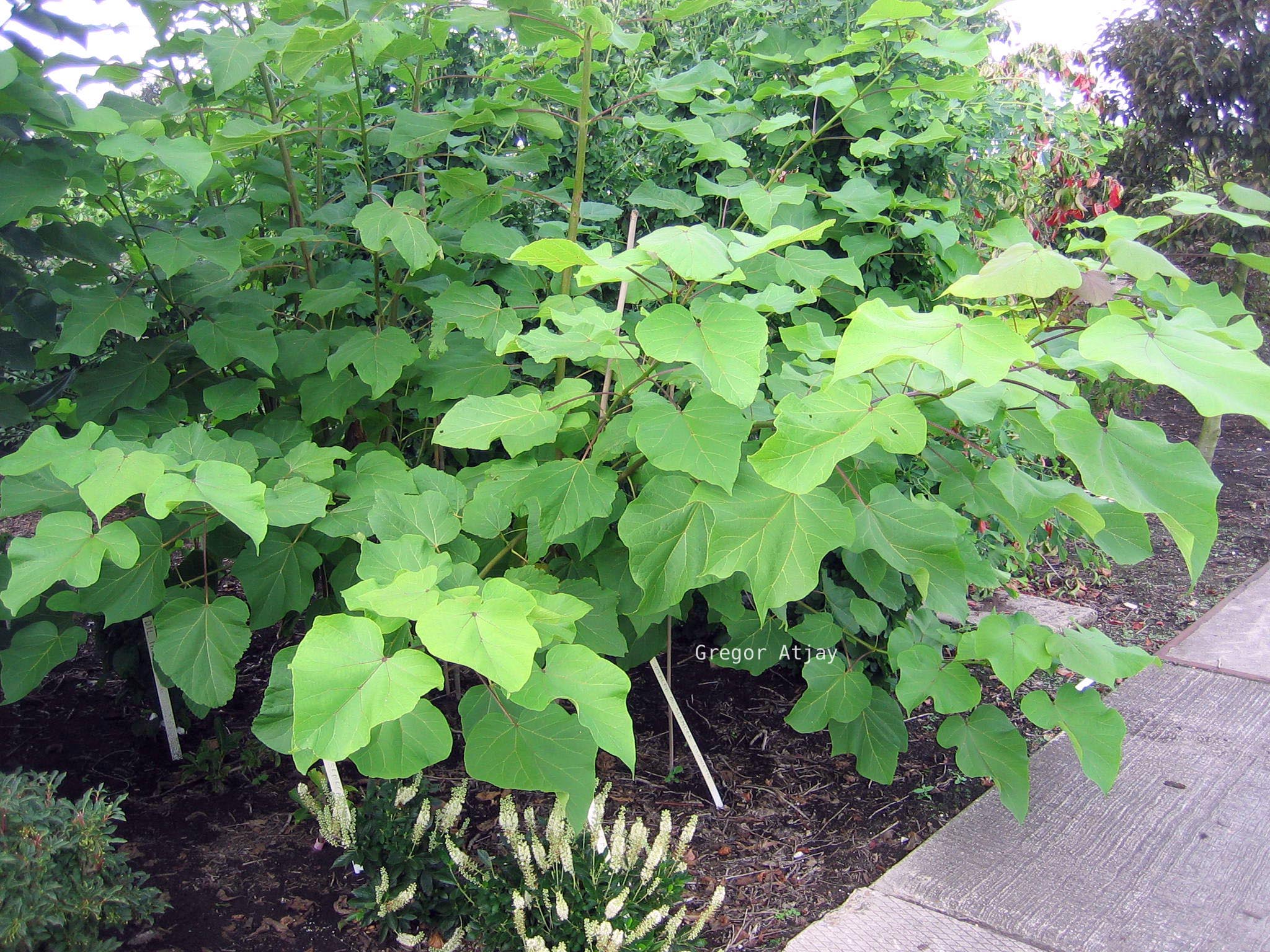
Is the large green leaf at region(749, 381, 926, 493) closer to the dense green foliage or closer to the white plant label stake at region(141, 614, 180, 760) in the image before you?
the dense green foliage

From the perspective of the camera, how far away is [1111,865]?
2201 millimetres

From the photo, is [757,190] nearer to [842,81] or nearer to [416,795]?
[842,81]

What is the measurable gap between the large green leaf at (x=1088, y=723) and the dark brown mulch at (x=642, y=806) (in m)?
0.63

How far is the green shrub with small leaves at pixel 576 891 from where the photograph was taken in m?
1.74

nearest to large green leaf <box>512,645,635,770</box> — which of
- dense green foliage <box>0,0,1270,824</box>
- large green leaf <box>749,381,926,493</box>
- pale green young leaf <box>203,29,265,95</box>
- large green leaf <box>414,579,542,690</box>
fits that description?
dense green foliage <box>0,0,1270,824</box>

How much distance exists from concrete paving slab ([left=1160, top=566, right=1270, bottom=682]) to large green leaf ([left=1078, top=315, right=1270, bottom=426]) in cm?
283

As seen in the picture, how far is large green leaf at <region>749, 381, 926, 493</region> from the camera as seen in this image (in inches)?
51.0

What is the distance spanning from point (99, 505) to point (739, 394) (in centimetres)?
100

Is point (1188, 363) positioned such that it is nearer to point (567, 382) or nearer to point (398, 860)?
point (567, 382)

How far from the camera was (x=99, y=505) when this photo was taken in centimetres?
133

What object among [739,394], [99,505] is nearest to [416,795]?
[99,505]

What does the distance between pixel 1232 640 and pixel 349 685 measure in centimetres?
388

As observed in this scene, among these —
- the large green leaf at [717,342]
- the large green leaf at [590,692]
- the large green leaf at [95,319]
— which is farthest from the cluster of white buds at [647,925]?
the large green leaf at [95,319]

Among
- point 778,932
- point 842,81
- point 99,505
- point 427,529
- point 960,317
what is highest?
point 842,81
